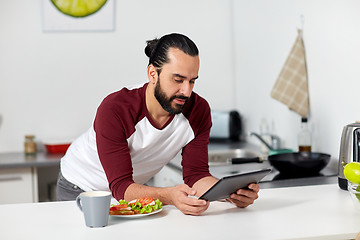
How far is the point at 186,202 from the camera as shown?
1.54 meters

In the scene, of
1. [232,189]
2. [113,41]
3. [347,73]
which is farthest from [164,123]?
[113,41]

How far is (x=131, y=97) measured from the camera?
1844 millimetres

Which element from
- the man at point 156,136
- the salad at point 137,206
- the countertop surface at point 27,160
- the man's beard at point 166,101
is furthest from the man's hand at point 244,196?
the countertop surface at point 27,160

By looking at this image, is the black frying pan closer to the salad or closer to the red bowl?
the salad

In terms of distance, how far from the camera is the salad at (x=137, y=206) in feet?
4.99

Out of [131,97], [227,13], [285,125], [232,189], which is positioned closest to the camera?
[232,189]

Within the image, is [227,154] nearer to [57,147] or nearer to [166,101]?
[57,147]

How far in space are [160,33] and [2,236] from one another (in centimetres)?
253

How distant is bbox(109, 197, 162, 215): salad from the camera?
152 centimetres

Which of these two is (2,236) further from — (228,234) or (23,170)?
(23,170)

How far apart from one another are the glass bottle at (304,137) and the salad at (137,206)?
4.28 ft

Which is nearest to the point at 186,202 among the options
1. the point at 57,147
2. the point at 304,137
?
the point at 304,137

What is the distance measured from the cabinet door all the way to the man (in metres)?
1.09

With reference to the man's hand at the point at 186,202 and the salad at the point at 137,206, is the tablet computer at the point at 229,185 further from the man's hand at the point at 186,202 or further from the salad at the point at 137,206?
the salad at the point at 137,206
